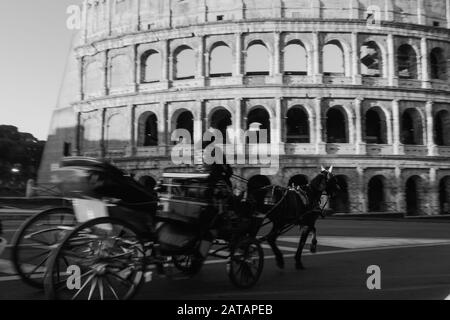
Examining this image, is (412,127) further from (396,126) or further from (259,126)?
(259,126)

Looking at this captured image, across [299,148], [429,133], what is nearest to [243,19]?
[299,148]

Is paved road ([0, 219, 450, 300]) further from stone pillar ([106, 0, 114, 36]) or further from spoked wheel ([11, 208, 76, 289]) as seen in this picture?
stone pillar ([106, 0, 114, 36])

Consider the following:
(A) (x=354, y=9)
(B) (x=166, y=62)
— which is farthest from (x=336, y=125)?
(B) (x=166, y=62)

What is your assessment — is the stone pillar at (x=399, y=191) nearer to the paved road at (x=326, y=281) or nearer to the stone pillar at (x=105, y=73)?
the paved road at (x=326, y=281)

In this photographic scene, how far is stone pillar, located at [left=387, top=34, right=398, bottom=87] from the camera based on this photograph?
25.8 meters

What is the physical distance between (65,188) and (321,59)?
23.6 meters

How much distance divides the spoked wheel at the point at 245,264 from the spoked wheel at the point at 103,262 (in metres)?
1.36

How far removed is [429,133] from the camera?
2584 cm

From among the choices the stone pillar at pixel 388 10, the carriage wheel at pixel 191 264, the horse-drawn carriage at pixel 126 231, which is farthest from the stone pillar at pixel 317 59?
the carriage wheel at pixel 191 264

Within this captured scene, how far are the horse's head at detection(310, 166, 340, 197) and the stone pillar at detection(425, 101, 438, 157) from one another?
69.3 ft

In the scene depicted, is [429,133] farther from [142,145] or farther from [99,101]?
[99,101]

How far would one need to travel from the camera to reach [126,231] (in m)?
3.96

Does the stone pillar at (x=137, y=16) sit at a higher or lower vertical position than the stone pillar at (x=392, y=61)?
higher

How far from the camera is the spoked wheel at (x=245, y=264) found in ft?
16.1
